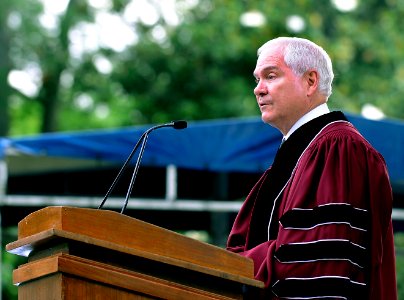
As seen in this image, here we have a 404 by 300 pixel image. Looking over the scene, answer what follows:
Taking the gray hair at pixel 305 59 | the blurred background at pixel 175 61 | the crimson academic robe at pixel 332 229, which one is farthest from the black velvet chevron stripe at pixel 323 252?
the blurred background at pixel 175 61

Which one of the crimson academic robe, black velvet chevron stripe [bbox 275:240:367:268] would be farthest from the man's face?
black velvet chevron stripe [bbox 275:240:367:268]

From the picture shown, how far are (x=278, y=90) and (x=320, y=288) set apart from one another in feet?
2.71

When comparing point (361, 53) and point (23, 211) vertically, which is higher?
point (361, 53)

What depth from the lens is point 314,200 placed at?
396 centimetres

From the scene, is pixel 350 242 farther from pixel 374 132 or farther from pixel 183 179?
pixel 183 179

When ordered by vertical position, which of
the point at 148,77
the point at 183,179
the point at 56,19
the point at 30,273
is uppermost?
the point at 56,19

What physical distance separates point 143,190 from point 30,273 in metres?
8.18

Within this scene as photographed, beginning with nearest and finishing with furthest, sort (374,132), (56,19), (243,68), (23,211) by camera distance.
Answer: (374,132) → (23,211) → (243,68) → (56,19)

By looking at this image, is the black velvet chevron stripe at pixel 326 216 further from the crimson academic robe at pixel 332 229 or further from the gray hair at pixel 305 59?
the gray hair at pixel 305 59

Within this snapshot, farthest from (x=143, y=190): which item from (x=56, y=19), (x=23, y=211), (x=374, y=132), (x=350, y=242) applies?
(x=56, y=19)

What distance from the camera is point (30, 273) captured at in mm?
3684

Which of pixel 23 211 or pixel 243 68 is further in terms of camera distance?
pixel 243 68

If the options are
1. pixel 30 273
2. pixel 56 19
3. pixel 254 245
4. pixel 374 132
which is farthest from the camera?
pixel 56 19

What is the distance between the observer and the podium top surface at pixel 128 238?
11.5 ft
